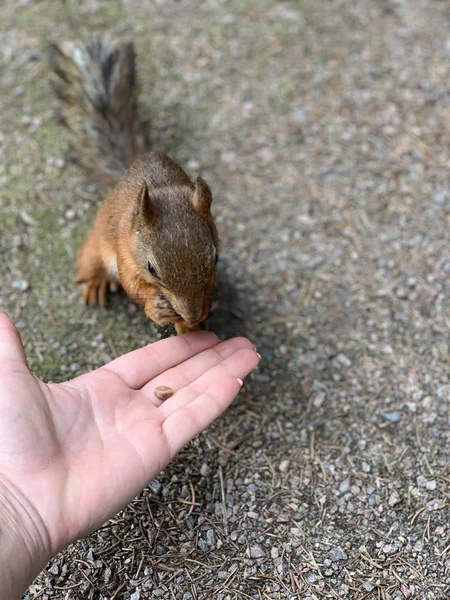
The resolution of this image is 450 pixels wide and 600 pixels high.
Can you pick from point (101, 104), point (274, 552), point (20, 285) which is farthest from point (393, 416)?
point (101, 104)

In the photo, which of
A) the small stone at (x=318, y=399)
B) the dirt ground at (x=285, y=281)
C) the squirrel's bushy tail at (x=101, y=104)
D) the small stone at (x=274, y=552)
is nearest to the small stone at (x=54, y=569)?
the dirt ground at (x=285, y=281)

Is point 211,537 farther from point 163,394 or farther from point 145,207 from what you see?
point 145,207

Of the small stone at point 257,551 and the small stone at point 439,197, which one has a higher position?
the small stone at point 439,197

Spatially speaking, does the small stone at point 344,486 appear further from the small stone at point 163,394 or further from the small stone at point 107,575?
the small stone at point 107,575

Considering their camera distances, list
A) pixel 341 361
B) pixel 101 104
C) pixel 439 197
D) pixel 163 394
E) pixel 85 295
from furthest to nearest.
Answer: pixel 439 197
pixel 101 104
pixel 85 295
pixel 341 361
pixel 163 394

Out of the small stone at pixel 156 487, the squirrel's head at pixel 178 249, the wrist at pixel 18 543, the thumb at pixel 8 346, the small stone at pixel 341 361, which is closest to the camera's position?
the wrist at pixel 18 543

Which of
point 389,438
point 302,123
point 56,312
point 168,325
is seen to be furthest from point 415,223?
point 56,312

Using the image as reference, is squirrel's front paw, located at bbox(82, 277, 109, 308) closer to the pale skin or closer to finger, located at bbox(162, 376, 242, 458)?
the pale skin

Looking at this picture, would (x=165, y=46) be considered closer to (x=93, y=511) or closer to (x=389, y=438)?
(x=389, y=438)
